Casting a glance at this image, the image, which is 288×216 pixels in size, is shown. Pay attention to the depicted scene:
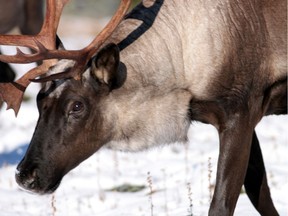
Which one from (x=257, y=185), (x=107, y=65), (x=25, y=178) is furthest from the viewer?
(x=257, y=185)

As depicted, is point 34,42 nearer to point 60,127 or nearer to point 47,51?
point 47,51

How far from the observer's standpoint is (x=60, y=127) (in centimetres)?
548

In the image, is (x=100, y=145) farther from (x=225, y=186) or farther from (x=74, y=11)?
(x=74, y=11)

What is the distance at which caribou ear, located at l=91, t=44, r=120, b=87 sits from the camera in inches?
212

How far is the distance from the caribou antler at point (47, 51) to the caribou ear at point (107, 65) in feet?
0.26

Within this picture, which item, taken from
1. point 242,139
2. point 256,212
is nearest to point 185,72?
point 242,139

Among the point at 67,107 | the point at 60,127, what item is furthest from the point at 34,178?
the point at 67,107

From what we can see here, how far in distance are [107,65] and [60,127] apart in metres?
0.43

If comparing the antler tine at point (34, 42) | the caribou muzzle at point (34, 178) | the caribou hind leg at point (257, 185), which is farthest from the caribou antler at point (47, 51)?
the caribou hind leg at point (257, 185)

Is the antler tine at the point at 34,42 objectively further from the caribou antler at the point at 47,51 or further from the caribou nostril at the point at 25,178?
the caribou nostril at the point at 25,178

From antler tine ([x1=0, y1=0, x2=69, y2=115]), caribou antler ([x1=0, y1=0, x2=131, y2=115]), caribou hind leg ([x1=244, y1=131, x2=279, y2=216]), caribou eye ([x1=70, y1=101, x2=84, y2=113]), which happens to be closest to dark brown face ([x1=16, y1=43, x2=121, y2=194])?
caribou eye ([x1=70, y1=101, x2=84, y2=113])

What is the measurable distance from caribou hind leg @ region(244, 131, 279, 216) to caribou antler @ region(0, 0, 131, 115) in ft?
4.43

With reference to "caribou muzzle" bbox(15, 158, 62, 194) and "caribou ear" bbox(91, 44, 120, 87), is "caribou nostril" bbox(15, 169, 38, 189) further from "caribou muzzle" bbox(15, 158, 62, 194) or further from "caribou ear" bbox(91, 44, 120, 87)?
"caribou ear" bbox(91, 44, 120, 87)

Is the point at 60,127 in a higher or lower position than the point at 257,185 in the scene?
higher
